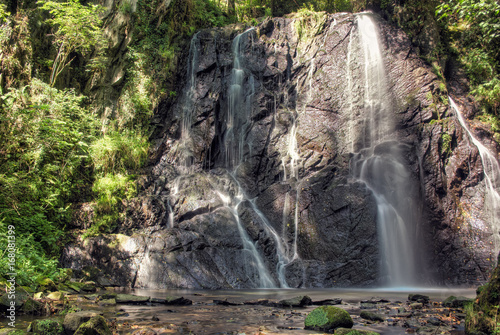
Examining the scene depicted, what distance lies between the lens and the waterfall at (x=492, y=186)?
11.7m

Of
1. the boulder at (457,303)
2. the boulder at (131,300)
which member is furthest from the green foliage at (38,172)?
the boulder at (457,303)

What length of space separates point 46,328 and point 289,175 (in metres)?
10.9

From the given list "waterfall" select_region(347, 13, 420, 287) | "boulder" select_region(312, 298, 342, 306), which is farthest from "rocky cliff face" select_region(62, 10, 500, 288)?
"boulder" select_region(312, 298, 342, 306)

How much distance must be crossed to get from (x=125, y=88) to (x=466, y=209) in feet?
50.9

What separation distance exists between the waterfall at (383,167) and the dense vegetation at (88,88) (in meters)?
2.73

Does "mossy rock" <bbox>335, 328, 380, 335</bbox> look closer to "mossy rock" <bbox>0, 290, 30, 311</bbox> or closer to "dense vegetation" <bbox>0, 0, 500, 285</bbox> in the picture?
"mossy rock" <bbox>0, 290, 30, 311</bbox>

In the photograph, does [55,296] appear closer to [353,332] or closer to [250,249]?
[353,332]

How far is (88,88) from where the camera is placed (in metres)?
16.8

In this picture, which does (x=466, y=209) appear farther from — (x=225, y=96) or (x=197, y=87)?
(x=197, y=87)

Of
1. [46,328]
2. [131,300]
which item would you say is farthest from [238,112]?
[46,328]

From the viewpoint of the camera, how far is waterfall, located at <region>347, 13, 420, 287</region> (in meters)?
11.7

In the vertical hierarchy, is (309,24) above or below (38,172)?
above

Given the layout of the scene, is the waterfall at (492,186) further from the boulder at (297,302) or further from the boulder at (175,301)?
the boulder at (175,301)

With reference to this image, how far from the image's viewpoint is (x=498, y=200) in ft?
39.6
